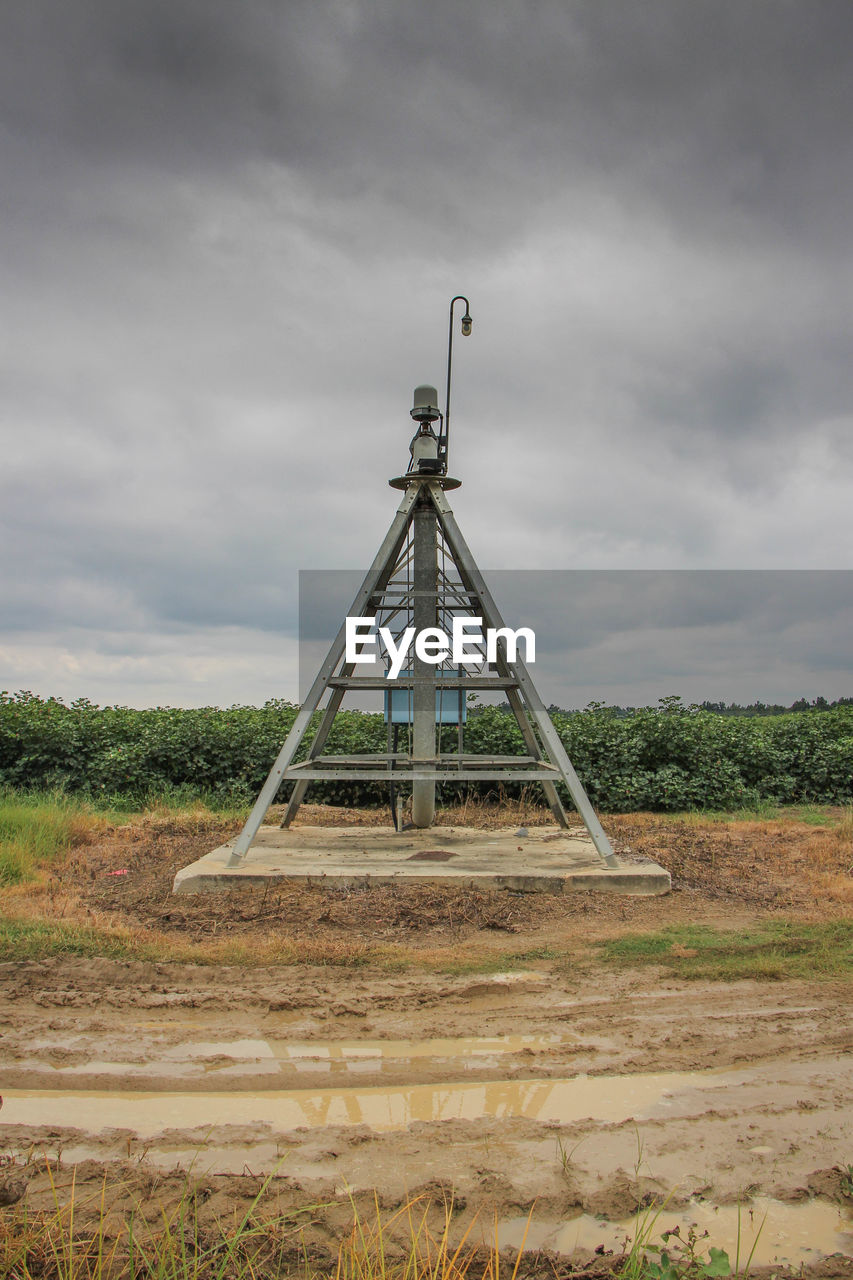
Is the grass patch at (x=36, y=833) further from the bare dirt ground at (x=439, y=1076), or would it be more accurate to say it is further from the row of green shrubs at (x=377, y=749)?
the row of green shrubs at (x=377, y=749)

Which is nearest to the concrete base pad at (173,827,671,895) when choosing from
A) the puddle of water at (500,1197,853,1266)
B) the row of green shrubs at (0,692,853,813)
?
the row of green shrubs at (0,692,853,813)

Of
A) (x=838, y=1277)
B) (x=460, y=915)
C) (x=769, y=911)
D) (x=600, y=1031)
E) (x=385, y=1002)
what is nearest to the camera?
(x=838, y=1277)

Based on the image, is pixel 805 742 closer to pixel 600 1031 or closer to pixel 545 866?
pixel 545 866

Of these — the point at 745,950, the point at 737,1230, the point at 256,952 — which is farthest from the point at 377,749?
the point at 737,1230

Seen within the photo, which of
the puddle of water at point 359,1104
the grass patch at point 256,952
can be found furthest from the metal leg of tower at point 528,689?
the puddle of water at point 359,1104

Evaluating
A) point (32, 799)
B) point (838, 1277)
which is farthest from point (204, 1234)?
point (32, 799)

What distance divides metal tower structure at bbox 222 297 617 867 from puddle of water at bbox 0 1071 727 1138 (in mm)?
3239

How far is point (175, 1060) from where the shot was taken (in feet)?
12.1

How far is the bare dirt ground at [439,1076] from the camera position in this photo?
266cm

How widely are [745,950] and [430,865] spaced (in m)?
2.53

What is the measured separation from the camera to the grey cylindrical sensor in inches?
306

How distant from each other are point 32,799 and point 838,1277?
9936 millimetres

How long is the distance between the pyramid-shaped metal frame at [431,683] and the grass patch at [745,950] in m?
1.21

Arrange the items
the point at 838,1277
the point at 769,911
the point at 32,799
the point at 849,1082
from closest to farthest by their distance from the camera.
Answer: the point at 838,1277, the point at 849,1082, the point at 769,911, the point at 32,799
